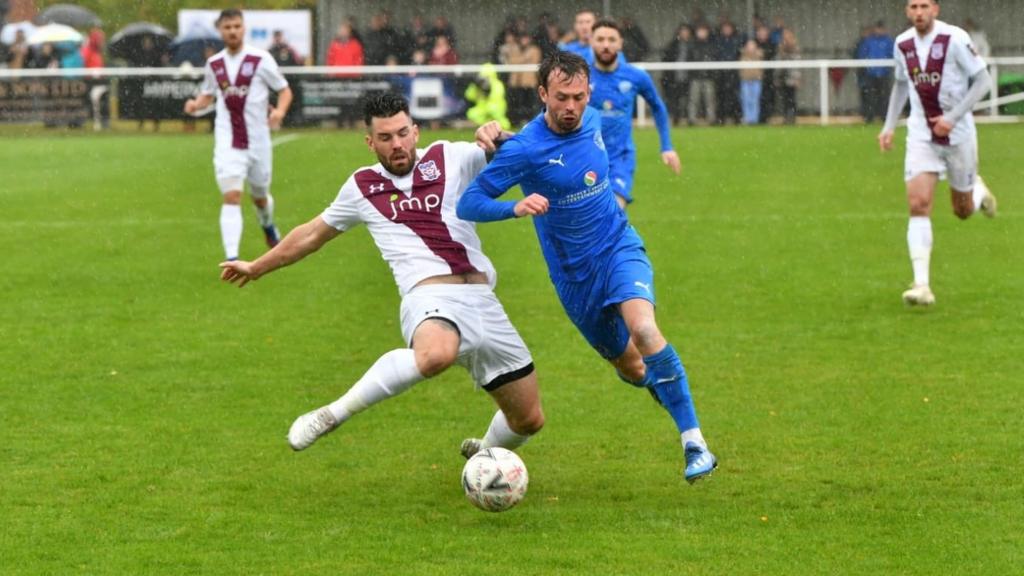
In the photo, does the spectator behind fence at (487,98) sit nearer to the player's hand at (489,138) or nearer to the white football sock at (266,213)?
the white football sock at (266,213)

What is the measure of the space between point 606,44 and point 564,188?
5686mm

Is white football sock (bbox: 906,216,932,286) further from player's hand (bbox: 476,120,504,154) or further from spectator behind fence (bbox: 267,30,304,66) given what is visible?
spectator behind fence (bbox: 267,30,304,66)

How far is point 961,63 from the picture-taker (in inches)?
484

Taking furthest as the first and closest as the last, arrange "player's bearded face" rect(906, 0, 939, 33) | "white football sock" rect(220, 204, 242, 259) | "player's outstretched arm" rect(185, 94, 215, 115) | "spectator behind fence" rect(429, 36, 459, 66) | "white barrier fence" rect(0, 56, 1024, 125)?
"spectator behind fence" rect(429, 36, 459, 66) < "white barrier fence" rect(0, 56, 1024, 125) < "player's outstretched arm" rect(185, 94, 215, 115) < "white football sock" rect(220, 204, 242, 259) < "player's bearded face" rect(906, 0, 939, 33)

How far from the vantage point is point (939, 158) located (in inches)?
495

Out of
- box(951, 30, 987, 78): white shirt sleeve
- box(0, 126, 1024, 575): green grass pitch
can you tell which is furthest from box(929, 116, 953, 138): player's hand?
box(0, 126, 1024, 575): green grass pitch

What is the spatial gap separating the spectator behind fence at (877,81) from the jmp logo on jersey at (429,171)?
25.1 m

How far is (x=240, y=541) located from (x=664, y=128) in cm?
742

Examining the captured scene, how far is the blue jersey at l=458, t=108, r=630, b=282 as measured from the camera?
7336 mm

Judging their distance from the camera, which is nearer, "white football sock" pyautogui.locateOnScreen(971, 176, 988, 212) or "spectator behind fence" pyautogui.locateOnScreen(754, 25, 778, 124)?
"white football sock" pyautogui.locateOnScreen(971, 176, 988, 212)

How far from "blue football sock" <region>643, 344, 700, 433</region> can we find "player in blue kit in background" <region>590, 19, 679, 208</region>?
573 cm

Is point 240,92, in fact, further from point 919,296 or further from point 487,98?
point 487,98

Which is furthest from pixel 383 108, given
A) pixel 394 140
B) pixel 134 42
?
pixel 134 42

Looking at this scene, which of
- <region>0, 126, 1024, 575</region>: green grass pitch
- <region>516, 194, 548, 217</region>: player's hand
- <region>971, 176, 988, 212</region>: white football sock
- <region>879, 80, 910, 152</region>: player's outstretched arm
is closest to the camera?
<region>0, 126, 1024, 575</region>: green grass pitch
